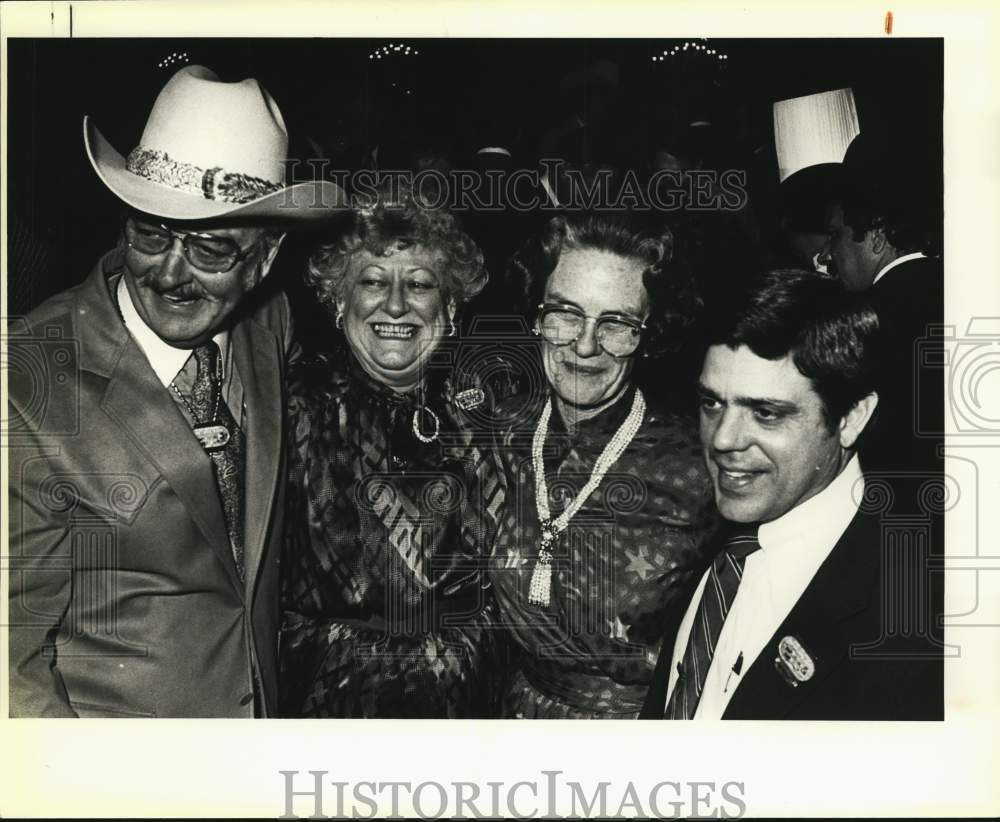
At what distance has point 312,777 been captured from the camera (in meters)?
3.21

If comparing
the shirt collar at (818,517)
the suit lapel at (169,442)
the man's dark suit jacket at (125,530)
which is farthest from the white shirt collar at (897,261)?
the suit lapel at (169,442)

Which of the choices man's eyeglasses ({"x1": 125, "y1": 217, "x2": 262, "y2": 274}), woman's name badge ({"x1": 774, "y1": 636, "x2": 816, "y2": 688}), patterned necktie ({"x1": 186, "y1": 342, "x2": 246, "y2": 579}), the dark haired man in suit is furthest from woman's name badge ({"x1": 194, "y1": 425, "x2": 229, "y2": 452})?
woman's name badge ({"x1": 774, "y1": 636, "x2": 816, "y2": 688})

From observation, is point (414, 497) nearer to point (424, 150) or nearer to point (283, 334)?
point (283, 334)

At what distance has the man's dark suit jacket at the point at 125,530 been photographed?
10.1 ft

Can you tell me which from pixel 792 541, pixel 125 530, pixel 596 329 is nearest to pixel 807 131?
pixel 596 329

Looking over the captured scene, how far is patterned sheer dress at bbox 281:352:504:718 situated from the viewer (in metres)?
3.12

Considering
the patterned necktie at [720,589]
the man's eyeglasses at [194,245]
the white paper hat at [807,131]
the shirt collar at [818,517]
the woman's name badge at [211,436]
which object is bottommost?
the patterned necktie at [720,589]

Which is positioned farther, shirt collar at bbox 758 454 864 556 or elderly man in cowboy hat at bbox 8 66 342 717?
shirt collar at bbox 758 454 864 556

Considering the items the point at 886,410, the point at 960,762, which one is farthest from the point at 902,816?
the point at 886,410

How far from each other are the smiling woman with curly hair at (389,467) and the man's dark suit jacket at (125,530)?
0.11 meters

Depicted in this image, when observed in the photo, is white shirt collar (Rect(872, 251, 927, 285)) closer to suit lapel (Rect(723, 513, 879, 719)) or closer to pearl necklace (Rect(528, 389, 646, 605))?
suit lapel (Rect(723, 513, 879, 719))

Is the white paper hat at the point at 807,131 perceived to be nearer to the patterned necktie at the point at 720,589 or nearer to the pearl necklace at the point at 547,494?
the pearl necklace at the point at 547,494

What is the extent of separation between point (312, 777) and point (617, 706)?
94cm

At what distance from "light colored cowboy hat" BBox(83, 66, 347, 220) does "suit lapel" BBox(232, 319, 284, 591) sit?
353 millimetres
